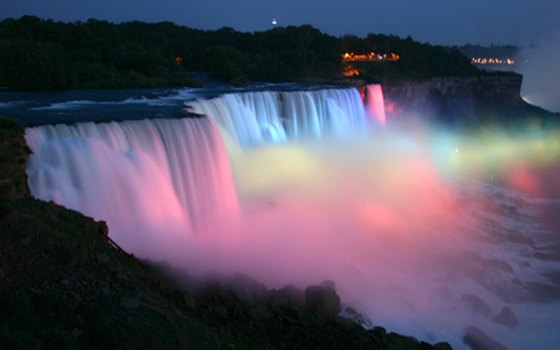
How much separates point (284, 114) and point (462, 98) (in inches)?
1041

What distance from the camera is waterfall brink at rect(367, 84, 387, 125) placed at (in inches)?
1326

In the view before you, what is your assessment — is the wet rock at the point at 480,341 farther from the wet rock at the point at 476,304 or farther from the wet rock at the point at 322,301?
the wet rock at the point at 322,301

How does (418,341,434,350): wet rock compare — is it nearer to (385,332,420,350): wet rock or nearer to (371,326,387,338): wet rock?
(385,332,420,350): wet rock

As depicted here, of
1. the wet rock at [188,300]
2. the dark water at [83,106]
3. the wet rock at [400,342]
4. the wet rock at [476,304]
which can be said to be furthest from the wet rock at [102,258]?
the wet rock at [476,304]

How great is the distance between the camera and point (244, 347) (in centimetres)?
798

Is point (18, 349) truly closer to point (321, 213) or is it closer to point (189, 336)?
point (189, 336)

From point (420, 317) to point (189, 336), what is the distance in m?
6.22

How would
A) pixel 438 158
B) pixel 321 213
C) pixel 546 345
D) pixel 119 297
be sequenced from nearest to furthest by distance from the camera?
pixel 119 297
pixel 546 345
pixel 321 213
pixel 438 158

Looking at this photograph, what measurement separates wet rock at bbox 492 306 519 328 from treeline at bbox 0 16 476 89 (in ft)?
74.0

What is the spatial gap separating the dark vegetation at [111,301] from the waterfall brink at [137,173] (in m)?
1.32

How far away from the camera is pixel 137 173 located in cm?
1252

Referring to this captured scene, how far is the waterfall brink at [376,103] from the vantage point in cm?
3369

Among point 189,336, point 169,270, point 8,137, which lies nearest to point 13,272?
point 189,336

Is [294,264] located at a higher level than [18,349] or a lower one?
lower
